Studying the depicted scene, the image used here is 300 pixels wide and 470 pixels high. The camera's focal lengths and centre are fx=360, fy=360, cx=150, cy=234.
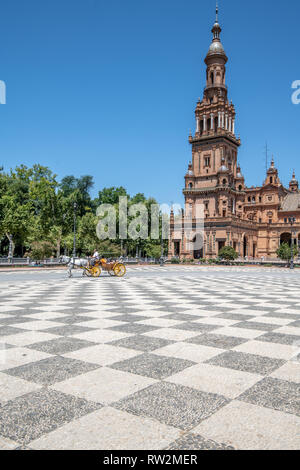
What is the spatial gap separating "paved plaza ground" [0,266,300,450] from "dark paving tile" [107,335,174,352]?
0.05 feet

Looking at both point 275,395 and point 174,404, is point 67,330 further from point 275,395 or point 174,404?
point 275,395

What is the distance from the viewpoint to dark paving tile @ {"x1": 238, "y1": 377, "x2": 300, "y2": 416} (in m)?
2.92

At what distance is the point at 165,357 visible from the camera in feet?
13.9

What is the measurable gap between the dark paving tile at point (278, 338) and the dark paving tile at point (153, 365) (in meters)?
1.63

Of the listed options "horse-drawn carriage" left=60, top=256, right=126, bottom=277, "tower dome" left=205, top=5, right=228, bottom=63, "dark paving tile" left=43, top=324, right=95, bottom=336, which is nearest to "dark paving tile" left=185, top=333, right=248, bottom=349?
"dark paving tile" left=43, top=324, right=95, bottom=336

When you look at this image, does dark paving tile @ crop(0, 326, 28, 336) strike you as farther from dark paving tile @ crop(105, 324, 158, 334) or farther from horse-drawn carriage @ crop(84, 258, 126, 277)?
horse-drawn carriage @ crop(84, 258, 126, 277)

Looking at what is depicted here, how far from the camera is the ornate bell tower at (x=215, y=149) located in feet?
229

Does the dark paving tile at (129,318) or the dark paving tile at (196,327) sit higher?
the dark paving tile at (196,327)

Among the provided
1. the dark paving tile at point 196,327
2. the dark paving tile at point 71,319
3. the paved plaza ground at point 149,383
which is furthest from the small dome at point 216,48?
the dark paving tile at point 196,327

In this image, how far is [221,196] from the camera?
68.9m

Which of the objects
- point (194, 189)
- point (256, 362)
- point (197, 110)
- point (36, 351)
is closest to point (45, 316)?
point (36, 351)

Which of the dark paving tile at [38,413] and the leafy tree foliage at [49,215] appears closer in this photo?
the dark paving tile at [38,413]

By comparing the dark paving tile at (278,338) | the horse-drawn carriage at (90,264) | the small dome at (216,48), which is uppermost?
the small dome at (216,48)

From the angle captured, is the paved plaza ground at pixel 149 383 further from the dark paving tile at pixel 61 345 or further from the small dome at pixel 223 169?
the small dome at pixel 223 169
